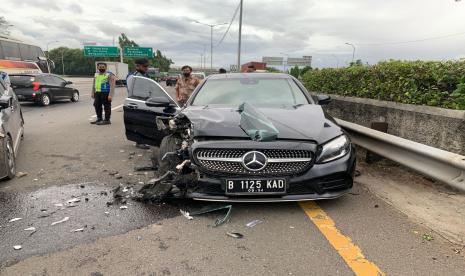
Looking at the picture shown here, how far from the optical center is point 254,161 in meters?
3.47

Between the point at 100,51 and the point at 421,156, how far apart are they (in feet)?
205

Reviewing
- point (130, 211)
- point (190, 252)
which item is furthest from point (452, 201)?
point (130, 211)

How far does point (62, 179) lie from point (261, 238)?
3165mm

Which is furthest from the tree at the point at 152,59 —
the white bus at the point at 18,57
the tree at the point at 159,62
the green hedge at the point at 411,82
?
the green hedge at the point at 411,82

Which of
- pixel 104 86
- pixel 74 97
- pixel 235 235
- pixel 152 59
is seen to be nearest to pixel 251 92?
pixel 235 235

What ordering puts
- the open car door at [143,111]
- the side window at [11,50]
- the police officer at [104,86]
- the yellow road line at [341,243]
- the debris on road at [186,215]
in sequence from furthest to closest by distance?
the side window at [11,50] < the police officer at [104,86] < the open car door at [143,111] < the debris on road at [186,215] < the yellow road line at [341,243]

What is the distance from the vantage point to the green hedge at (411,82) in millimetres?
5449

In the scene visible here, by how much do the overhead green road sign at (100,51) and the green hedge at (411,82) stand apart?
2244 inches

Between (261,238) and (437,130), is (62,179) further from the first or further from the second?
(437,130)

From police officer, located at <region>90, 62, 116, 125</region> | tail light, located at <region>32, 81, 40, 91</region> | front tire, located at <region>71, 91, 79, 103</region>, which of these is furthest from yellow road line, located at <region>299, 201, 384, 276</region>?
front tire, located at <region>71, 91, 79, 103</region>

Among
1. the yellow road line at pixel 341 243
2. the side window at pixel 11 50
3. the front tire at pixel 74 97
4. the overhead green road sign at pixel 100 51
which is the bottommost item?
the front tire at pixel 74 97

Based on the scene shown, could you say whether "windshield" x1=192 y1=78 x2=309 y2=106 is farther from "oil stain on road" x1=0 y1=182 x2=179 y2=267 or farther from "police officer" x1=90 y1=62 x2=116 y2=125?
"police officer" x1=90 y1=62 x2=116 y2=125

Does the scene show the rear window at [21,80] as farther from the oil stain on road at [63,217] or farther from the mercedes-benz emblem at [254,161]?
the mercedes-benz emblem at [254,161]

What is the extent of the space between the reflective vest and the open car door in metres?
4.28
